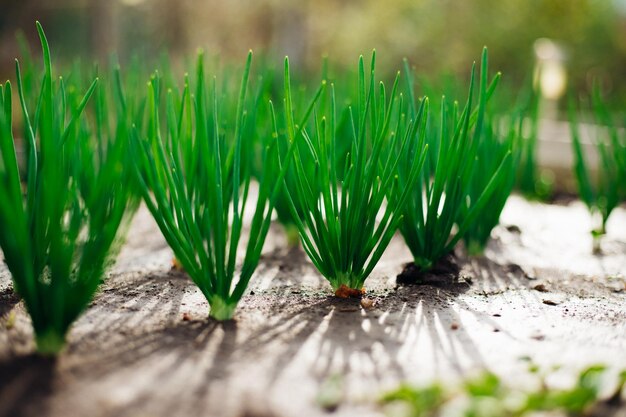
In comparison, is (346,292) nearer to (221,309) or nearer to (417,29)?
(221,309)

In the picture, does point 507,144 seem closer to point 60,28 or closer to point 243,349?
point 243,349

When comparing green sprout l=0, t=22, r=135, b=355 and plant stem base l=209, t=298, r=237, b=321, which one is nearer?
green sprout l=0, t=22, r=135, b=355

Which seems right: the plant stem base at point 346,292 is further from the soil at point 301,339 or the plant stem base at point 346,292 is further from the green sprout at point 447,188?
the green sprout at point 447,188

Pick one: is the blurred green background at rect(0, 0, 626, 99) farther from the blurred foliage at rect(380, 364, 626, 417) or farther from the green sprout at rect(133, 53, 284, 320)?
the blurred foliage at rect(380, 364, 626, 417)

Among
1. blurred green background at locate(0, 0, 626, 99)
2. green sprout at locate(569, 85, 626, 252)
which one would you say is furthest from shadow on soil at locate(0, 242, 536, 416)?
blurred green background at locate(0, 0, 626, 99)

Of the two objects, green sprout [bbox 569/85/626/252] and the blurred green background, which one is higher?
the blurred green background

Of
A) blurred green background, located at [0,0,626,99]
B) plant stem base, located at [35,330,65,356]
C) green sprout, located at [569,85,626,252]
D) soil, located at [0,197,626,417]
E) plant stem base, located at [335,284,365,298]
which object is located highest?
blurred green background, located at [0,0,626,99]
